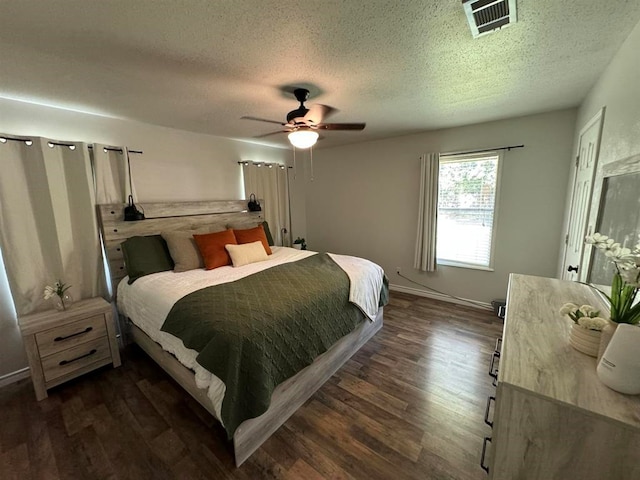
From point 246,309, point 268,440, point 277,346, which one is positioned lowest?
point 268,440

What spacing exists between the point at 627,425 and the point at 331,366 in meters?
1.79

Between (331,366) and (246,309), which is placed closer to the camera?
(246,309)

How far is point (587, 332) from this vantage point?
1.00 meters

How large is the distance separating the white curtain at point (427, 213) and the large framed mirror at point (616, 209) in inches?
72.0

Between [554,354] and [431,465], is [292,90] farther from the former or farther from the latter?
[431,465]

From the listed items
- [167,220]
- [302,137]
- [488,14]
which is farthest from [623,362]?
[167,220]

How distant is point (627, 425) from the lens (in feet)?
2.36

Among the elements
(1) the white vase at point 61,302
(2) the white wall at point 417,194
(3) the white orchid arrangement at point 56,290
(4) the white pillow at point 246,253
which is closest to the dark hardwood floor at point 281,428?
(1) the white vase at point 61,302

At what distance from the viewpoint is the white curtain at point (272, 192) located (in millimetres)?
3984

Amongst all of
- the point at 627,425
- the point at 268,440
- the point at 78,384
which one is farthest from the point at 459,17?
the point at 78,384

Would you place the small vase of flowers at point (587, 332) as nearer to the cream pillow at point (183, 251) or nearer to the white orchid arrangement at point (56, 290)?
the cream pillow at point (183, 251)

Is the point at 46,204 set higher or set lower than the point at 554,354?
higher

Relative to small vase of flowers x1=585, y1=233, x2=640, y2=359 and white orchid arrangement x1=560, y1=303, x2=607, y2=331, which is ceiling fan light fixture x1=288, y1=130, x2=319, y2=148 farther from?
white orchid arrangement x1=560, y1=303, x2=607, y2=331

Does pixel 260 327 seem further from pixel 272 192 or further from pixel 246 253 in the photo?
pixel 272 192
